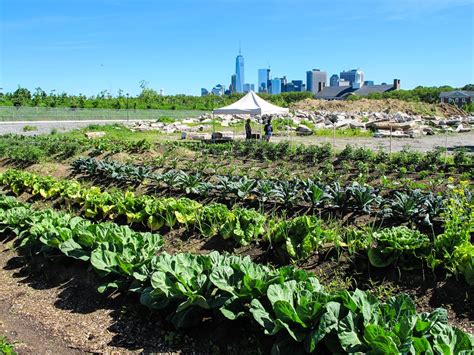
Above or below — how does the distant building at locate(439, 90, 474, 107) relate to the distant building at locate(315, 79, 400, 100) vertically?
below

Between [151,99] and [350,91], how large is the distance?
1580 inches

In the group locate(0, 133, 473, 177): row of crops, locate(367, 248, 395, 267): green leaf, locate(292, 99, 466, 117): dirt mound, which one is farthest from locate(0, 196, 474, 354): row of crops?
locate(292, 99, 466, 117): dirt mound

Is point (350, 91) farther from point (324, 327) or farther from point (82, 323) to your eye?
point (324, 327)

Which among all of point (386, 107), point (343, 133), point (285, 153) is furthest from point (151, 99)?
point (285, 153)

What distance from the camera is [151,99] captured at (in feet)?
214

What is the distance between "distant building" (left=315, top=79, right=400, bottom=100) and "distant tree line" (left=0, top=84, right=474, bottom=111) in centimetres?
1190

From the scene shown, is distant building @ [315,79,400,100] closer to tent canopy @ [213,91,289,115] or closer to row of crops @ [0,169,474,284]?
tent canopy @ [213,91,289,115]

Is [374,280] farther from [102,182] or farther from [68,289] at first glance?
[102,182]

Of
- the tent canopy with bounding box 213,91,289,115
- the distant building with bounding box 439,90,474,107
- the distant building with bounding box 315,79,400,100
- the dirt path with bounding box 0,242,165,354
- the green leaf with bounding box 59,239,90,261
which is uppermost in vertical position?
the distant building with bounding box 315,79,400,100

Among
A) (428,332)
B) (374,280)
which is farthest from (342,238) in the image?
(428,332)

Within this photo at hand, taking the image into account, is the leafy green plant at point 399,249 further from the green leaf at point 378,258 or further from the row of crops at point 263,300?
the row of crops at point 263,300

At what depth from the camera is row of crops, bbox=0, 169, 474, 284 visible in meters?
4.96

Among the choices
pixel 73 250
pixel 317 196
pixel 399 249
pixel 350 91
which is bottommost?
pixel 73 250

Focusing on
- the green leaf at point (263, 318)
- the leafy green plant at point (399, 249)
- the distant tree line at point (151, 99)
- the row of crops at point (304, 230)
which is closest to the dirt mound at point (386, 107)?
the distant tree line at point (151, 99)
